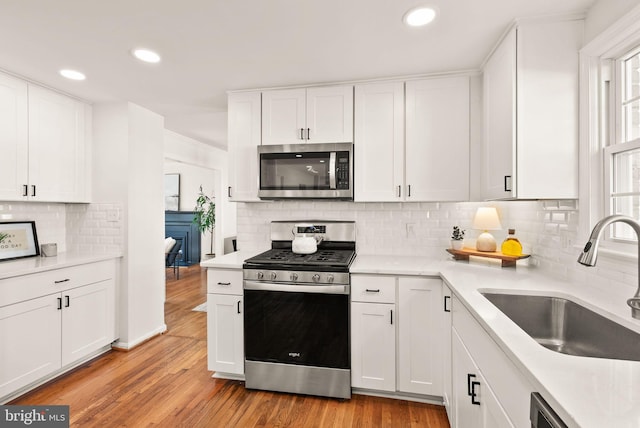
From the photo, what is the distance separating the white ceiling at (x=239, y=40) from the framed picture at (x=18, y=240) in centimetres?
120

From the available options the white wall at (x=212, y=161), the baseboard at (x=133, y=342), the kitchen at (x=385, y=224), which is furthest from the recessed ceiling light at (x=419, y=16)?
the white wall at (x=212, y=161)

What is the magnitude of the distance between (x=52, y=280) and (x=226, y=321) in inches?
52.5

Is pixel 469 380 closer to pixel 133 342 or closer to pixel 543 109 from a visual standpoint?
pixel 543 109

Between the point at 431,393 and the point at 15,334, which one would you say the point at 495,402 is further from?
the point at 15,334

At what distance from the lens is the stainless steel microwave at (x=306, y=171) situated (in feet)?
8.28

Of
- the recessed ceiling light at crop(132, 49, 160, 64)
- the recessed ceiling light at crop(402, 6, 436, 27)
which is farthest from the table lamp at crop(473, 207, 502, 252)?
the recessed ceiling light at crop(132, 49, 160, 64)

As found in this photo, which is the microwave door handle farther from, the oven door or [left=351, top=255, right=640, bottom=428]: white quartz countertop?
[left=351, top=255, right=640, bottom=428]: white quartz countertop

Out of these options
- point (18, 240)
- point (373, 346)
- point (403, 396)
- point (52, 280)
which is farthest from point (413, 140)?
point (18, 240)

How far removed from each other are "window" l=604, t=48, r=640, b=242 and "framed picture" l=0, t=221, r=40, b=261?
13.2 feet

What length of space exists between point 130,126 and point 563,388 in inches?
139

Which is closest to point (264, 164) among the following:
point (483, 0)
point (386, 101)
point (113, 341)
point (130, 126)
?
point (386, 101)

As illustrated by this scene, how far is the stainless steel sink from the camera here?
119 cm

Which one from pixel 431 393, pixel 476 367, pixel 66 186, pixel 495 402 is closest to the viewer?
pixel 495 402

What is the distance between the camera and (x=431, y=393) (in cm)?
215
